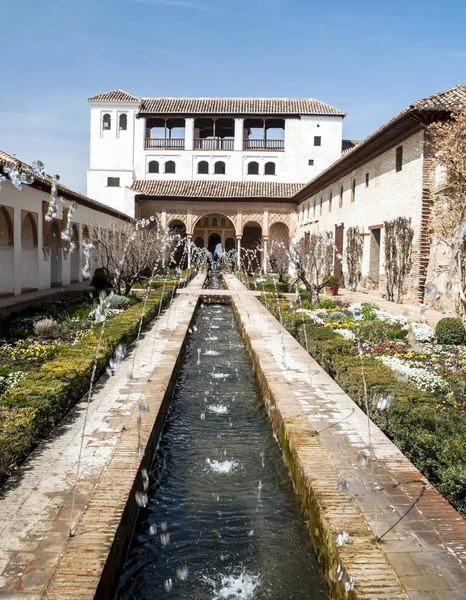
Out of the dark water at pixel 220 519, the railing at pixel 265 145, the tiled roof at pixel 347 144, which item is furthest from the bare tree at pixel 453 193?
the tiled roof at pixel 347 144

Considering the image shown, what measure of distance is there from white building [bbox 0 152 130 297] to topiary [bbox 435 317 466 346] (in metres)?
8.54

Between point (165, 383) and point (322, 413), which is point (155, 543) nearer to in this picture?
point (322, 413)

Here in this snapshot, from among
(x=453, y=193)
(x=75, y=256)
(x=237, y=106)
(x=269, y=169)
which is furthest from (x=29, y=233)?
(x=269, y=169)

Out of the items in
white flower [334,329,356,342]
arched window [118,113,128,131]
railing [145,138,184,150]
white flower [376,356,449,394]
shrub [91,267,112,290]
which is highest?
arched window [118,113,128,131]

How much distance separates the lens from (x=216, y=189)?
37.4m

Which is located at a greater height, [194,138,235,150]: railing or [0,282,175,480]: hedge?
[194,138,235,150]: railing

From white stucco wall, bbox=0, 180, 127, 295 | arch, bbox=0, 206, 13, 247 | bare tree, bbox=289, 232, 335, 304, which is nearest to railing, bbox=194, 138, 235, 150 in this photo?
bare tree, bbox=289, 232, 335, 304

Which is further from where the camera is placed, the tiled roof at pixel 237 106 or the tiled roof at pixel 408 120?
the tiled roof at pixel 237 106

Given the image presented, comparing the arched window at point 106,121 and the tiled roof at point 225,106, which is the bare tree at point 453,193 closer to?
the tiled roof at point 225,106

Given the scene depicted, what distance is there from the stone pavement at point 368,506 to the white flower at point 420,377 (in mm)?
947

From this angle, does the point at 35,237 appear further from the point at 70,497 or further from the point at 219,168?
the point at 219,168

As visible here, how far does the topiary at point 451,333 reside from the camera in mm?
10016

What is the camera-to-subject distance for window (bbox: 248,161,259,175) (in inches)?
1522

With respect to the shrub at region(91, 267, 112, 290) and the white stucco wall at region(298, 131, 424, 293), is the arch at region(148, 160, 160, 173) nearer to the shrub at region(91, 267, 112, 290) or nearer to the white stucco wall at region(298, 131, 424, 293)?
the white stucco wall at region(298, 131, 424, 293)
